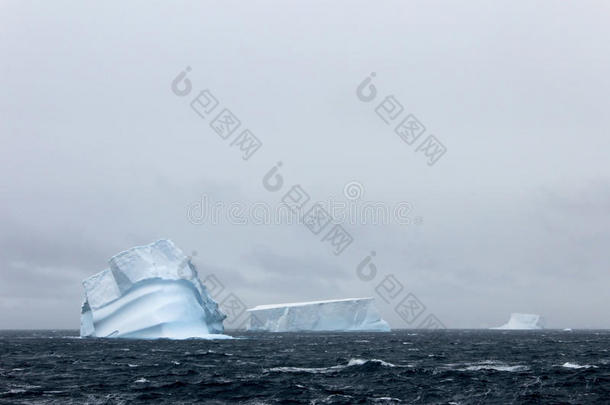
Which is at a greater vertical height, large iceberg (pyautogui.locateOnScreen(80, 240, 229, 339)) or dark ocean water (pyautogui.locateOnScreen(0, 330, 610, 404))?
large iceberg (pyautogui.locateOnScreen(80, 240, 229, 339))

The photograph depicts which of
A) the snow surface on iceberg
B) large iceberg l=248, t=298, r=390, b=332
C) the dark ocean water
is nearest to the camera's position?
the dark ocean water

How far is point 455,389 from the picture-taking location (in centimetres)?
2759

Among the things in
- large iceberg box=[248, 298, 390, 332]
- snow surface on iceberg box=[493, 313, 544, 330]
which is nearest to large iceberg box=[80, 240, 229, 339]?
large iceberg box=[248, 298, 390, 332]

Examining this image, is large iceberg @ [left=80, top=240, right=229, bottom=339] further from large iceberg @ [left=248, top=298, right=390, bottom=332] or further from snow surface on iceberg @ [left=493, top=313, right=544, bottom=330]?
snow surface on iceberg @ [left=493, top=313, right=544, bottom=330]

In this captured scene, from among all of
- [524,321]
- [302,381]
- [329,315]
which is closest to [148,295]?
[302,381]

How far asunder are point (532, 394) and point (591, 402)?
2.38 meters

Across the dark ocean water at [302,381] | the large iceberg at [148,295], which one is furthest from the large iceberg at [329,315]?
the dark ocean water at [302,381]

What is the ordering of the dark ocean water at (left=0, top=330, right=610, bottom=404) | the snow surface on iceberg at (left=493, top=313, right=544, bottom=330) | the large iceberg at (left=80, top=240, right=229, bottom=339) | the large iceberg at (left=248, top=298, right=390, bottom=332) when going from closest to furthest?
the dark ocean water at (left=0, top=330, right=610, bottom=404) → the large iceberg at (left=80, top=240, right=229, bottom=339) → the large iceberg at (left=248, top=298, right=390, bottom=332) → the snow surface on iceberg at (left=493, top=313, right=544, bottom=330)

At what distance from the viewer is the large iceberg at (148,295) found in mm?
66062

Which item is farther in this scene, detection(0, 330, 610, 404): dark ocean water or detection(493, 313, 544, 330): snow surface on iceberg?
detection(493, 313, 544, 330): snow surface on iceberg

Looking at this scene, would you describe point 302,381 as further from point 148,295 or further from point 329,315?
point 329,315

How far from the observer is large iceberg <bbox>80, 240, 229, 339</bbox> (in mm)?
66062

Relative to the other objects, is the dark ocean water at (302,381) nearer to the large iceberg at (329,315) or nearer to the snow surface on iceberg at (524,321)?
the large iceberg at (329,315)

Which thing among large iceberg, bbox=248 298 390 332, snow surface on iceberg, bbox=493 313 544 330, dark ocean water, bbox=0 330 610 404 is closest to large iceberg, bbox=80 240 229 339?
dark ocean water, bbox=0 330 610 404
